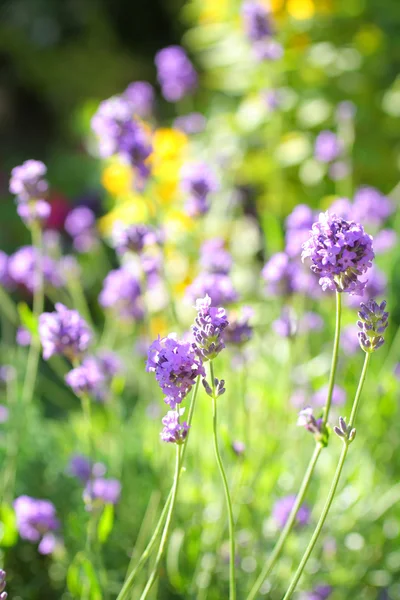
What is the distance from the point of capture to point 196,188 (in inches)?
85.4

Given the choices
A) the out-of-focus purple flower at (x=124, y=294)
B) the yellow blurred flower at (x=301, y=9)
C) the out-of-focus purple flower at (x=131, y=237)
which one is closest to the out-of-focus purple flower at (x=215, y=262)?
the out-of-focus purple flower at (x=124, y=294)

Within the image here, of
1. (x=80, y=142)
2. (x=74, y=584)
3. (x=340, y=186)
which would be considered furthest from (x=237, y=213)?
(x=80, y=142)

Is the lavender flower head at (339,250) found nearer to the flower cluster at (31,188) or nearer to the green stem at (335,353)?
the green stem at (335,353)

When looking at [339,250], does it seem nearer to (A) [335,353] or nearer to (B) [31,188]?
(A) [335,353]

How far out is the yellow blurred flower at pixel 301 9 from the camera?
165 inches

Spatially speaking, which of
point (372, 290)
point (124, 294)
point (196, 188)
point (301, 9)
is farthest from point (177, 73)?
point (301, 9)

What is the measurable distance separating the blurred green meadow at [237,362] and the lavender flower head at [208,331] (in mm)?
469

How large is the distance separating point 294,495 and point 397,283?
156 cm

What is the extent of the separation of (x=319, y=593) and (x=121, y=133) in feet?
4.19

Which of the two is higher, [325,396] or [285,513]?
[325,396]

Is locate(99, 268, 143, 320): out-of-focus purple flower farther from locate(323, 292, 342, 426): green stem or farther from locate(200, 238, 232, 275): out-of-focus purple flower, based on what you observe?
locate(323, 292, 342, 426): green stem

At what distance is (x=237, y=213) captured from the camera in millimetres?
4129

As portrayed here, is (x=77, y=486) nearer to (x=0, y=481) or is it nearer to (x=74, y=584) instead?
(x=0, y=481)

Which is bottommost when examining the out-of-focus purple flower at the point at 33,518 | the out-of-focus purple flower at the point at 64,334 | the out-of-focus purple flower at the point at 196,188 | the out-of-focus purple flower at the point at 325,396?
the out-of-focus purple flower at the point at 33,518
